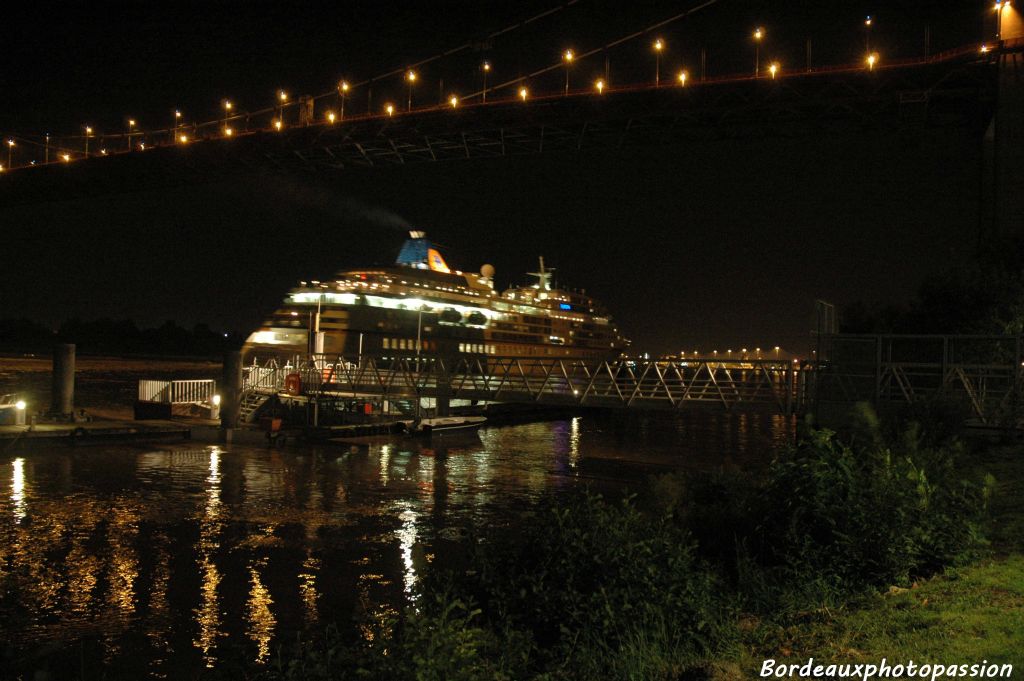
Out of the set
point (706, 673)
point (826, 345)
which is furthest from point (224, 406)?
point (706, 673)

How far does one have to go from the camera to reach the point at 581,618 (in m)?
6.57

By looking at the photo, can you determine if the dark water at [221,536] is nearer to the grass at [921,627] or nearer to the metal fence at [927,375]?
the grass at [921,627]

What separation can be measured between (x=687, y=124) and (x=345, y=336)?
28.8m

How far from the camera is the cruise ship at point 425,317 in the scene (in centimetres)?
5772

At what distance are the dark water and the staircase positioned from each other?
18.3ft

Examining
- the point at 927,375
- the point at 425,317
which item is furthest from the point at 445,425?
the point at 425,317

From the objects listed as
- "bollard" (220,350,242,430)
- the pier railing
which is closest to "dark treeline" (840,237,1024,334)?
the pier railing

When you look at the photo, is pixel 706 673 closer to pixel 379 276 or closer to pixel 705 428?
pixel 705 428

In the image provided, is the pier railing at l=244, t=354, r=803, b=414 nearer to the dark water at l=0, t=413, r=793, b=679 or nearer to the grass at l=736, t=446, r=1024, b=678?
the dark water at l=0, t=413, r=793, b=679

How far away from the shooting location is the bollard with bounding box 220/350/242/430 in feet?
88.6

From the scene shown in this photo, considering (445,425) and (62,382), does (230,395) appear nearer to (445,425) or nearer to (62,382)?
(62,382)

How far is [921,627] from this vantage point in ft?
19.1

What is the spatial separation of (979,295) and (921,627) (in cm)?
2105

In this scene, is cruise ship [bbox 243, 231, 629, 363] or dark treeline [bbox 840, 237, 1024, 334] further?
cruise ship [bbox 243, 231, 629, 363]
